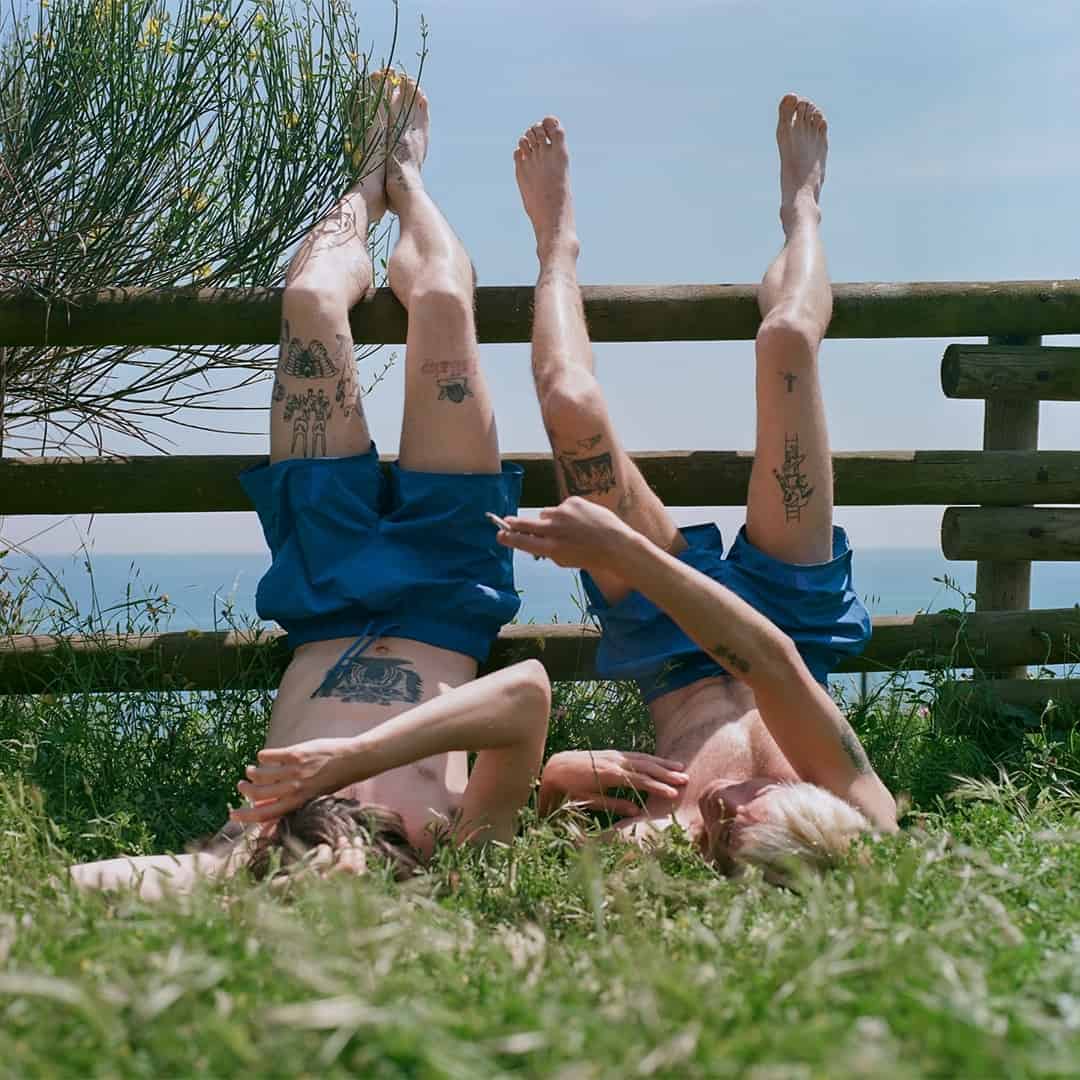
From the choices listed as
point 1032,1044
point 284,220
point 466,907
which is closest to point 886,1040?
point 1032,1044

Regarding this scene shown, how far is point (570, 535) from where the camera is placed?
2.81m

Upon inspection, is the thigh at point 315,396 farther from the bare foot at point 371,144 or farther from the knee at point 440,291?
the bare foot at point 371,144

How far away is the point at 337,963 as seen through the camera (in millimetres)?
1771

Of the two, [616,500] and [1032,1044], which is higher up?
[616,500]

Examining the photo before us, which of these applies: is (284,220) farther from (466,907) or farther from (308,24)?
(466,907)

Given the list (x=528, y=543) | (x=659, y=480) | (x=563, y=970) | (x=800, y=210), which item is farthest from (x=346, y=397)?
(x=563, y=970)

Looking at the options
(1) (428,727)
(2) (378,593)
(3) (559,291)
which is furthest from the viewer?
(3) (559,291)

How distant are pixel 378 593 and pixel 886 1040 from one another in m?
2.25

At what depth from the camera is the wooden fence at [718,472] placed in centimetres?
420

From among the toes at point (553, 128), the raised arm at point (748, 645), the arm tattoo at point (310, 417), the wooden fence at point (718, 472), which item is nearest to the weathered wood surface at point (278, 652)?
the wooden fence at point (718, 472)

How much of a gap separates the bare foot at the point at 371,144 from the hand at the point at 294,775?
2.03m

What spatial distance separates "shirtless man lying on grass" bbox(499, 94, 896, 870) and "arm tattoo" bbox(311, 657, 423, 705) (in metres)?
0.48

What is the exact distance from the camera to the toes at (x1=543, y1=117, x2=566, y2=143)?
14.2 feet

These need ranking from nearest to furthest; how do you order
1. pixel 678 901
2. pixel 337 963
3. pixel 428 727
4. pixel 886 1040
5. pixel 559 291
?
pixel 886 1040
pixel 337 963
pixel 678 901
pixel 428 727
pixel 559 291
